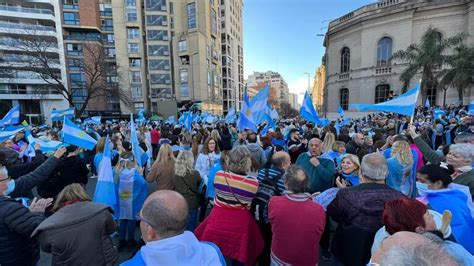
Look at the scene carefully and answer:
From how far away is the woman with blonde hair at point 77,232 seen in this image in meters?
2.00

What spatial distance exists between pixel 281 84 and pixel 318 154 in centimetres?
14376

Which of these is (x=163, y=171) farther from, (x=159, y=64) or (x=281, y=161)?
(x=159, y=64)

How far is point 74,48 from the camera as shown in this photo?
4400 cm

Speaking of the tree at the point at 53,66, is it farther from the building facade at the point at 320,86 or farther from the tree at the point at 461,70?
the building facade at the point at 320,86

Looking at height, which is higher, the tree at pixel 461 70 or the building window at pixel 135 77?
the building window at pixel 135 77

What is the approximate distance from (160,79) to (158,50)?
5310 mm

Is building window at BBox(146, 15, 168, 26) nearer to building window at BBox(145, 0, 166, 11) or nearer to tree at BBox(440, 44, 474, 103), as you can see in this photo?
building window at BBox(145, 0, 166, 11)

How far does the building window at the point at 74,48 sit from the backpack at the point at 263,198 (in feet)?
173

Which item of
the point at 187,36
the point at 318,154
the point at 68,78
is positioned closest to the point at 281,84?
the point at 187,36

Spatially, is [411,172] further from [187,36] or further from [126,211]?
[187,36]

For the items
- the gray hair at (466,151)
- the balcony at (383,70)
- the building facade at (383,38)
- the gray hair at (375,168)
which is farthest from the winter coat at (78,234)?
the balcony at (383,70)

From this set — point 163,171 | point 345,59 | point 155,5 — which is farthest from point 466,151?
point 155,5

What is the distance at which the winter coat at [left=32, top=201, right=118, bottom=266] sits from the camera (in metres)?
1.99

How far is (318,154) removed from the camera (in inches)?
155
